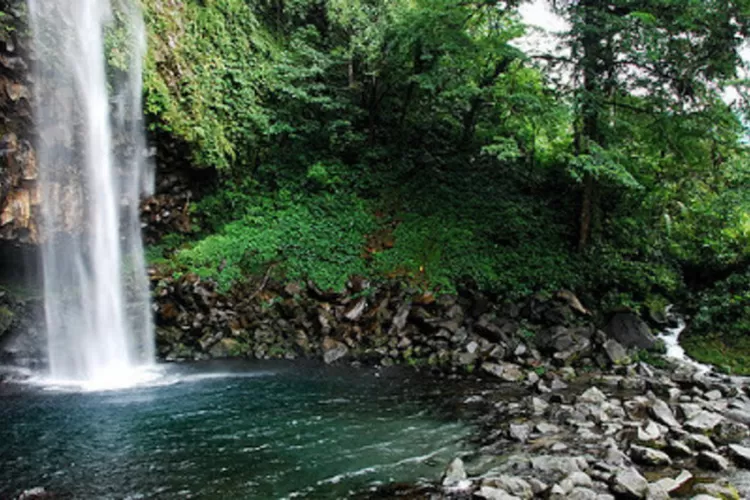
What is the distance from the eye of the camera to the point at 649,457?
5.95m

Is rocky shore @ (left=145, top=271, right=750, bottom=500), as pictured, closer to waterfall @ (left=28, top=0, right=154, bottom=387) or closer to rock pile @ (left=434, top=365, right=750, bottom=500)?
rock pile @ (left=434, top=365, right=750, bottom=500)

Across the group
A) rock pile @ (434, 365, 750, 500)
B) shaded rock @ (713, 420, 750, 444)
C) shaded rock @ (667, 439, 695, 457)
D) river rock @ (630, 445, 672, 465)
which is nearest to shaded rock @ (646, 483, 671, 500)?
rock pile @ (434, 365, 750, 500)

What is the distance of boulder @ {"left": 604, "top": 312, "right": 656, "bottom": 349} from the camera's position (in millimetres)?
11320

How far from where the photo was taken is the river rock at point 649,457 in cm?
595

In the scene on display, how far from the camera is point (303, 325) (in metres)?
12.7

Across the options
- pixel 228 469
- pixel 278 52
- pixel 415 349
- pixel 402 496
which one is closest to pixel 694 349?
pixel 415 349

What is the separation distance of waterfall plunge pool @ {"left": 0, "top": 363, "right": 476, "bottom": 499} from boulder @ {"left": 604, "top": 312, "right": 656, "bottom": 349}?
4502 mm

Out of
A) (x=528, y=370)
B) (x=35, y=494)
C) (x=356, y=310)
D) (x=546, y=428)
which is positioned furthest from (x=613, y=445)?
(x=356, y=310)

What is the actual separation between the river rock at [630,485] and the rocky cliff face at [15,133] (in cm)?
1205

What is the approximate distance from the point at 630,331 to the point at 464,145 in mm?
8315

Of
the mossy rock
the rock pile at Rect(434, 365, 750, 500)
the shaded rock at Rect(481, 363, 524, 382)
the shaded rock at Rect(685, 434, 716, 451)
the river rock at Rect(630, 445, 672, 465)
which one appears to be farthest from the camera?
the mossy rock

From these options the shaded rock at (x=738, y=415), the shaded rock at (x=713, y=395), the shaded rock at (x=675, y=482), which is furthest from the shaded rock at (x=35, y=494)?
the shaded rock at (x=713, y=395)

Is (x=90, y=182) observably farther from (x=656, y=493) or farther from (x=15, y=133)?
(x=656, y=493)

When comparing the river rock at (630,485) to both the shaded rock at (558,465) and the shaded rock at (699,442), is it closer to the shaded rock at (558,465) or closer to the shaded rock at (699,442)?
the shaded rock at (558,465)
